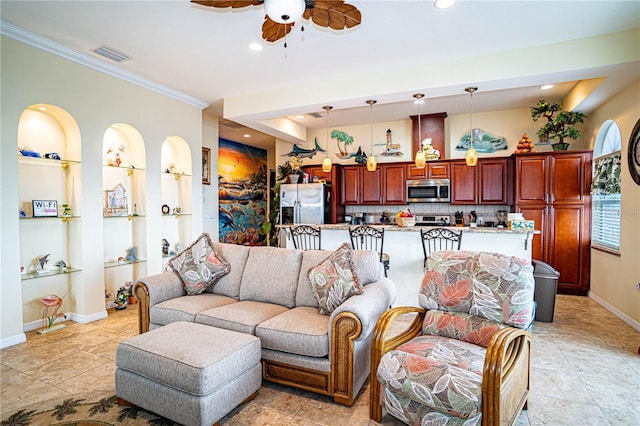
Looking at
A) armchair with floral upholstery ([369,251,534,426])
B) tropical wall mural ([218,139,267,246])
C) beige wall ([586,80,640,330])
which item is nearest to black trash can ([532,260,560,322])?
beige wall ([586,80,640,330])

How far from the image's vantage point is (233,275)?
3369mm

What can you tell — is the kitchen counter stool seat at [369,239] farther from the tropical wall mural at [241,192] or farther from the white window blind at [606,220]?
the tropical wall mural at [241,192]

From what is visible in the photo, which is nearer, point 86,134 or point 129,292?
point 86,134

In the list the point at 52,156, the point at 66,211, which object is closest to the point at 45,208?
the point at 66,211

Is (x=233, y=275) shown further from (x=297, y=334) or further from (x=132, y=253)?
(x=132, y=253)

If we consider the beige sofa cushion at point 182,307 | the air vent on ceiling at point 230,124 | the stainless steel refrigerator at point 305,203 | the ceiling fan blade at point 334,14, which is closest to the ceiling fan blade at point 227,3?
the ceiling fan blade at point 334,14

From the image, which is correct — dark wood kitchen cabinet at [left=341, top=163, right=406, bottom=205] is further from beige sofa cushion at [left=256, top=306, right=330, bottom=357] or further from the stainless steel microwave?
beige sofa cushion at [left=256, top=306, right=330, bottom=357]

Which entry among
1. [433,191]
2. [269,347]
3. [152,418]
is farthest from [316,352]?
[433,191]

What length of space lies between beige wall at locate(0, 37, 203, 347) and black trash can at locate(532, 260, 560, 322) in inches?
188

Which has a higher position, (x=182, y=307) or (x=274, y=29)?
(x=274, y=29)

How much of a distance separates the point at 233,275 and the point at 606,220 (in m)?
5.04

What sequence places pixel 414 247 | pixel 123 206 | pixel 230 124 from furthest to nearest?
1. pixel 230 124
2. pixel 123 206
3. pixel 414 247

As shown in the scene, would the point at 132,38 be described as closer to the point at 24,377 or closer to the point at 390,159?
the point at 24,377

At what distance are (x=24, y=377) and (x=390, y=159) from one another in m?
6.24
